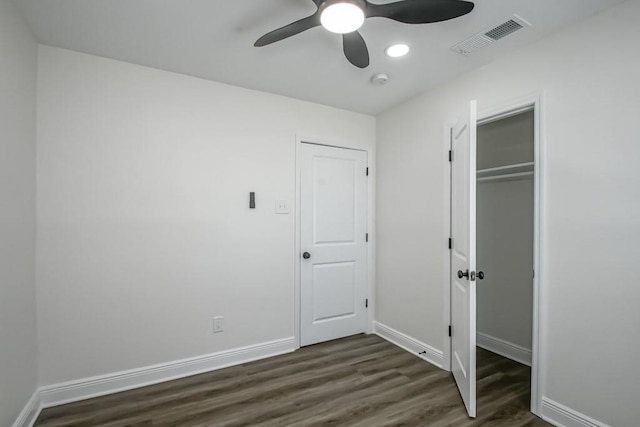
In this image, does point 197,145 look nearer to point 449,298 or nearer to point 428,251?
point 428,251

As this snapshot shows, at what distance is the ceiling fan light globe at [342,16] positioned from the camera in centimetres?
137

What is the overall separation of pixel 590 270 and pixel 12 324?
3388mm

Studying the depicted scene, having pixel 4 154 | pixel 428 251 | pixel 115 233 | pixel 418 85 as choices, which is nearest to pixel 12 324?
pixel 115 233

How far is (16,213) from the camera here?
181 cm

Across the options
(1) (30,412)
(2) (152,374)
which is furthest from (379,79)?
(1) (30,412)

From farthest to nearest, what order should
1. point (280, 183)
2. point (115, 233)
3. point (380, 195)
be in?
point (380, 195) < point (280, 183) < point (115, 233)

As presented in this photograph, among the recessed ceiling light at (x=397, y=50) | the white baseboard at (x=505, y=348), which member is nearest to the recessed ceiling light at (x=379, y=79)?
the recessed ceiling light at (x=397, y=50)

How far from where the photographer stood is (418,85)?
9.16 feet

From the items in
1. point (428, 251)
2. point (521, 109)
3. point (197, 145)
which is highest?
point (521, 109)

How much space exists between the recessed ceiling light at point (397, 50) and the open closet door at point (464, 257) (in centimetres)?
62

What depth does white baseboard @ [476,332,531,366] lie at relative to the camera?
280 cm

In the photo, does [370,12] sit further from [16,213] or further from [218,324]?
[218,324]

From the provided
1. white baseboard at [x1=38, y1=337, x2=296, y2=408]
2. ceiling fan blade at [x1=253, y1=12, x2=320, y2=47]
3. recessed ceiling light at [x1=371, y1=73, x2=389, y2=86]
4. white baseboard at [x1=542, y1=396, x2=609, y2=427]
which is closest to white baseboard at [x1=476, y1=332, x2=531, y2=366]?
white baseboard at [x1=542, y1=396, x2=609, y2=427]

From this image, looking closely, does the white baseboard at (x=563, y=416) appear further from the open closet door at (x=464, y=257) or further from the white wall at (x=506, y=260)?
the white wall at (x=506, y=260)
